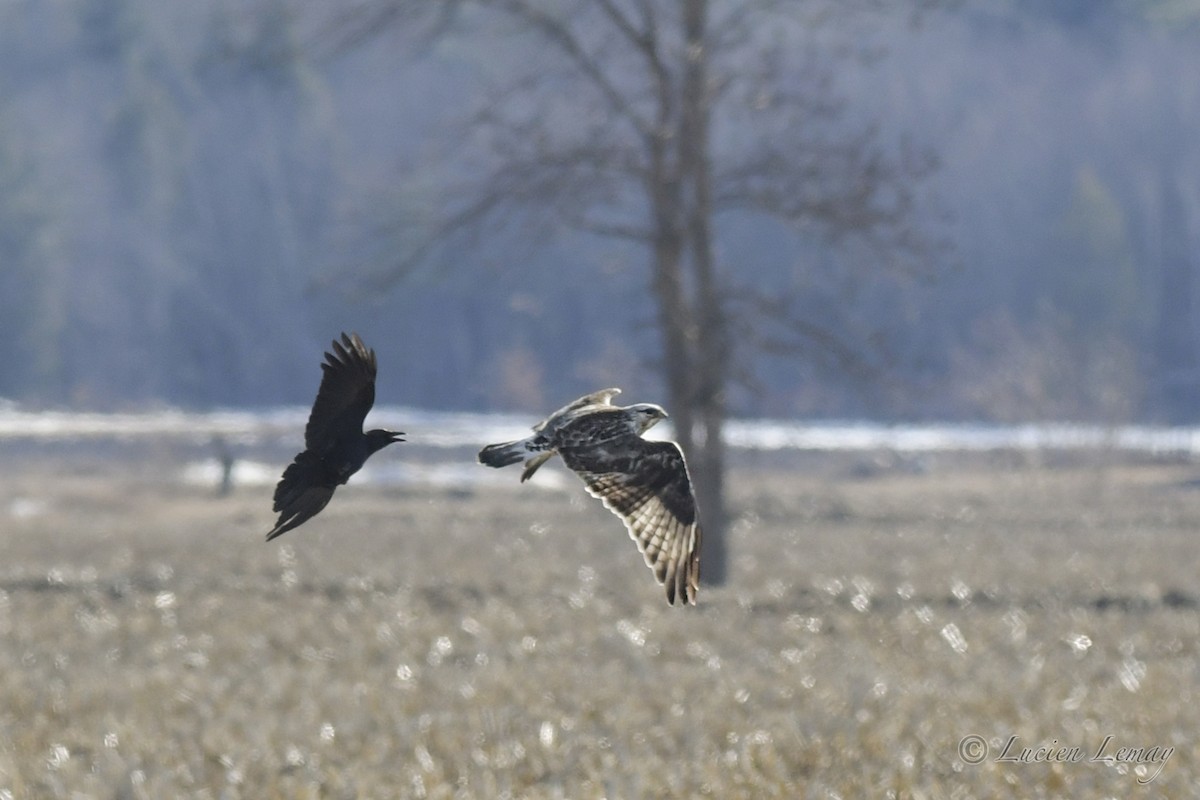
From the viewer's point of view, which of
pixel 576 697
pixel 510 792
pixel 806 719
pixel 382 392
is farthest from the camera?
pixel 382 392

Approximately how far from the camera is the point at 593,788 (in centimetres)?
781

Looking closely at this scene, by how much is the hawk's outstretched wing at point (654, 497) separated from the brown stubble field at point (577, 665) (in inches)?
145

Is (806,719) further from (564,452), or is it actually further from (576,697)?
(564,452)

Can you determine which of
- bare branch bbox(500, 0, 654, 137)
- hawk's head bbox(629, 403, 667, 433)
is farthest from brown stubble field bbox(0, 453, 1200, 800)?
bare branch bbox(500, 0, 654, 137)

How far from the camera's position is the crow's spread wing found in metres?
3.05

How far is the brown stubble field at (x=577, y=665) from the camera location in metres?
8.25

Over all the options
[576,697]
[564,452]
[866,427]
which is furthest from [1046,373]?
[564,452]

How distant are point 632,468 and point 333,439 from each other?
854mm

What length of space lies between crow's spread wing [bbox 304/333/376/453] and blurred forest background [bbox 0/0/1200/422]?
195 ft

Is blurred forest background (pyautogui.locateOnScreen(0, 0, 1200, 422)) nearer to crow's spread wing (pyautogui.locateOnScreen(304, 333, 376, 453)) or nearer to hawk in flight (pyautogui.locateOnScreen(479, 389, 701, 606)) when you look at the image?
hawk in flight (pyautogui.locateOnScreen(479, 389, 701, 606))

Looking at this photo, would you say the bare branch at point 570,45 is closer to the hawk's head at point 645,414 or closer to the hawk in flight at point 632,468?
the hawk in flight at point 632,468

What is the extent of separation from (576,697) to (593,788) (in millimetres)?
2167

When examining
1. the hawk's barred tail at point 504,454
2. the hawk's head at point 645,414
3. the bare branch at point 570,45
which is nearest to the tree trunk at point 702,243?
the bare branch at point 570,45

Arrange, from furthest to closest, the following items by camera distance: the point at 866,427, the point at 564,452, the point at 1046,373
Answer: the point at 866,427 → the point at 1046,373 → the point at 564,452
